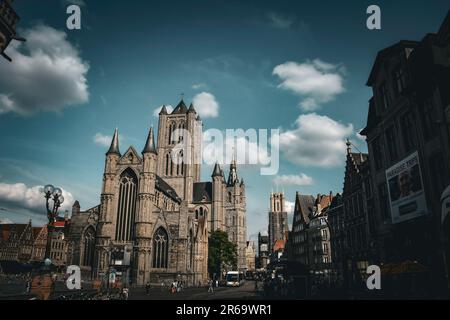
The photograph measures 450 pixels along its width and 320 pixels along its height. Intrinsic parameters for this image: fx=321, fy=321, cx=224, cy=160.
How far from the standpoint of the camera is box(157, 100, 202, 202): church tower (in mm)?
82438

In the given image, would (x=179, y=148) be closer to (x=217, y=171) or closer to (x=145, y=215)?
(x=217, y=171)

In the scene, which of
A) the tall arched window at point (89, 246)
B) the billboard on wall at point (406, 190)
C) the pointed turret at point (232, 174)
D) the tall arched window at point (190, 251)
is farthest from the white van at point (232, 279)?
the pointed turret at point (232, 174)

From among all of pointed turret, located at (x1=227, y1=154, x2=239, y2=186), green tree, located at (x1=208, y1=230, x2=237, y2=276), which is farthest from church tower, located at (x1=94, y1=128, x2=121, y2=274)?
pointed turret, located at (x1=227, y1=154, x2=239, y2=186)

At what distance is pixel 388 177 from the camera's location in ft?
71.1

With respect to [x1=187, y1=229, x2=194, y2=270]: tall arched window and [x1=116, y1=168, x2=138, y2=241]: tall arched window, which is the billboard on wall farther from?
[x1=187, y1=229, x2=194, y2=270]: tall arched window

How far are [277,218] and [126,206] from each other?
9908cm

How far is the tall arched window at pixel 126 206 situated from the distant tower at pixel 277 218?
91118 millimetres

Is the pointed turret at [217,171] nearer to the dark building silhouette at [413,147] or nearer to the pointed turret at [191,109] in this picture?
the pointed turret at [191,109]

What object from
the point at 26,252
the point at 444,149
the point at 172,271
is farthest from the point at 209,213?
the point at 444,149

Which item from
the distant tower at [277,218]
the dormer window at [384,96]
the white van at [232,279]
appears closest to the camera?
the dormer window at [384,96]

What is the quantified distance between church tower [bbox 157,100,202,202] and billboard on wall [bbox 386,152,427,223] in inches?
2485

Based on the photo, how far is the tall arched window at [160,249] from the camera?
169 feet
